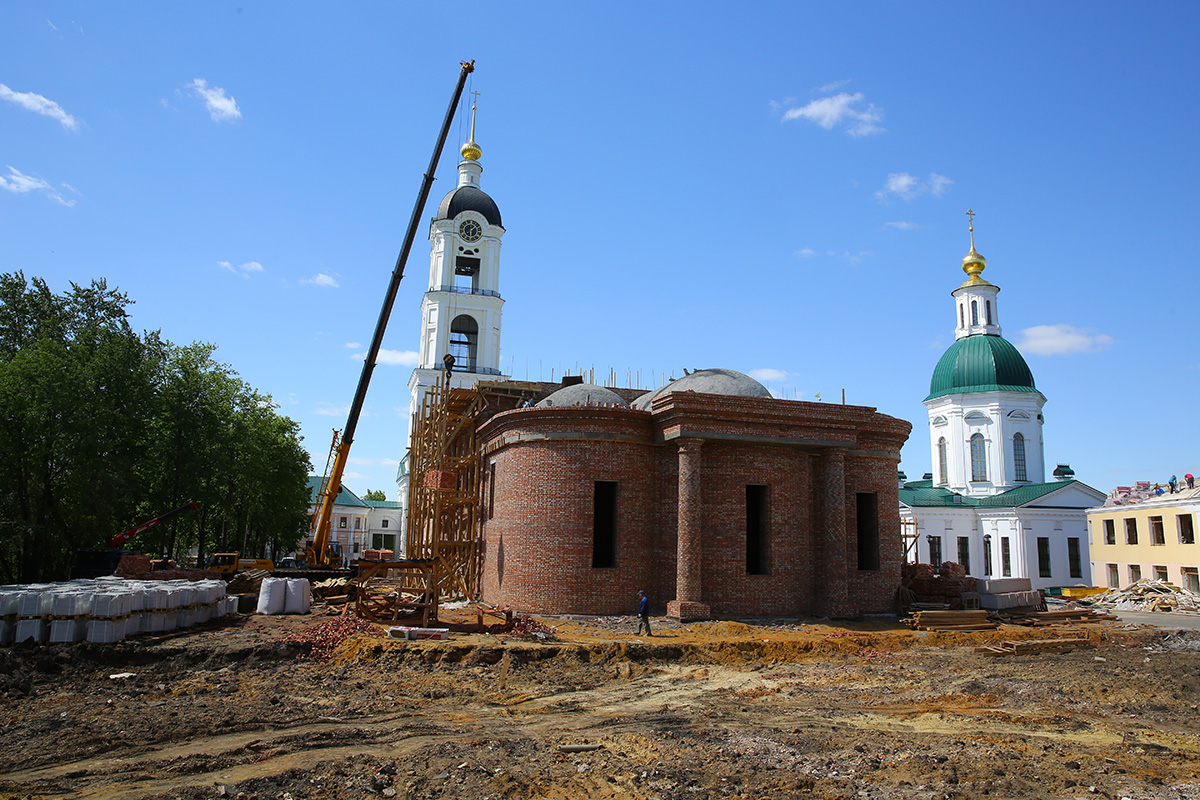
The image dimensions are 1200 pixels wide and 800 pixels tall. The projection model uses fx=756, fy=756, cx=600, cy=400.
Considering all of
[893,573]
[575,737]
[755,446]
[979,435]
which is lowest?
[575,737]

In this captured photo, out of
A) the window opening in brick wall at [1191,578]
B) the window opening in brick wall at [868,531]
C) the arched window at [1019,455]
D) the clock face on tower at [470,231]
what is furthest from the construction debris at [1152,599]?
the clock face on tower at [470,231]

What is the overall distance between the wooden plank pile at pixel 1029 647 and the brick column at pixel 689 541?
670cm

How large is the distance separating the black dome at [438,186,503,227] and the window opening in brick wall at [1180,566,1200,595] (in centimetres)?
4394

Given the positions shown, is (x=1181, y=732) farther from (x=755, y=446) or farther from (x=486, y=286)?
(x=486, y=286)

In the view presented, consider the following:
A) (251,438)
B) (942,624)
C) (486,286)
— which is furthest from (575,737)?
(486,286)

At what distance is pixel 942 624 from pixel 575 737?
13.8m

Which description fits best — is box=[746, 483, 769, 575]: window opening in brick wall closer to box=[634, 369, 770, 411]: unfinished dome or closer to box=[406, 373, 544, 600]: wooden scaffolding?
box=[634, 369, 770, 411]: unfinished dome

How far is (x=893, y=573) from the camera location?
22844 mm

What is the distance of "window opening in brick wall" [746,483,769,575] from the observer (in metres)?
21.1

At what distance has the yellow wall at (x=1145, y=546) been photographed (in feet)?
120

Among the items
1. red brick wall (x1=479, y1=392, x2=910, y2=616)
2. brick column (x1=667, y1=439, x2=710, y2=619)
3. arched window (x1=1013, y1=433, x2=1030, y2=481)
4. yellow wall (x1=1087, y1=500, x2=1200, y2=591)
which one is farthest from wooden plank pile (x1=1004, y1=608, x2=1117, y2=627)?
arched window (x1=1013, y1=433, x2=1030, y2=481)

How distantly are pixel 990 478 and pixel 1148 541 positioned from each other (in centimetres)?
1276

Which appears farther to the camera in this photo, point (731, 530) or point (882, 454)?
point (882, 454)

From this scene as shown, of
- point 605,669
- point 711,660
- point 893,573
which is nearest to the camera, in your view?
point 605,669
